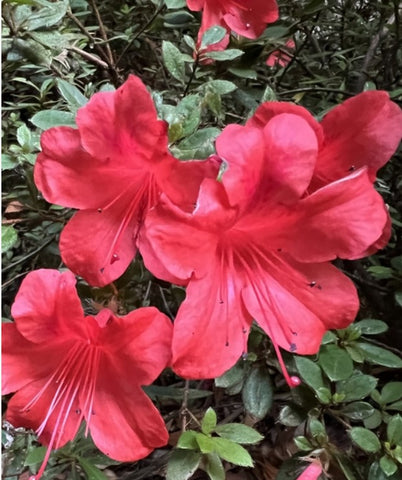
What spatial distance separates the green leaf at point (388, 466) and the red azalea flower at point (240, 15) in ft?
2.36

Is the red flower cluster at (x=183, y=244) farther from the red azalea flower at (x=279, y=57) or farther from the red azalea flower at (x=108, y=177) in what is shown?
the red azalea flower at (x=279, y=57)

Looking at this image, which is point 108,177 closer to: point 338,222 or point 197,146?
point 197,146

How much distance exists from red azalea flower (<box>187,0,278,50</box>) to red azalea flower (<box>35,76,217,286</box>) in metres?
0.41

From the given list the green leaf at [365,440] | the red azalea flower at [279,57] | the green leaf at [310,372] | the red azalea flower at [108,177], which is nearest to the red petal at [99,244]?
the red azalea flower at [108,177]

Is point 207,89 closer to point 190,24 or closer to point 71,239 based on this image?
point 71,239

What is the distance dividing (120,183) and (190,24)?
0.74 meters

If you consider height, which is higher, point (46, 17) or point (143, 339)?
point (46, 17)

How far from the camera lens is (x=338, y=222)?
2.67ft

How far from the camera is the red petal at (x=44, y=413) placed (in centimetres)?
89

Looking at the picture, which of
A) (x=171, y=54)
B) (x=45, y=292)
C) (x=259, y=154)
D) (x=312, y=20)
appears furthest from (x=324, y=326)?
(x=312, y=20)

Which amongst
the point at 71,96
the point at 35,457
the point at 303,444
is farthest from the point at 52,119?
the point at 303,444

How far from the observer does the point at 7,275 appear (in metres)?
1.53

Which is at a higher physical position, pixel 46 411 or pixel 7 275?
pixel 46 411

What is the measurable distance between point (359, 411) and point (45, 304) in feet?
1.69
